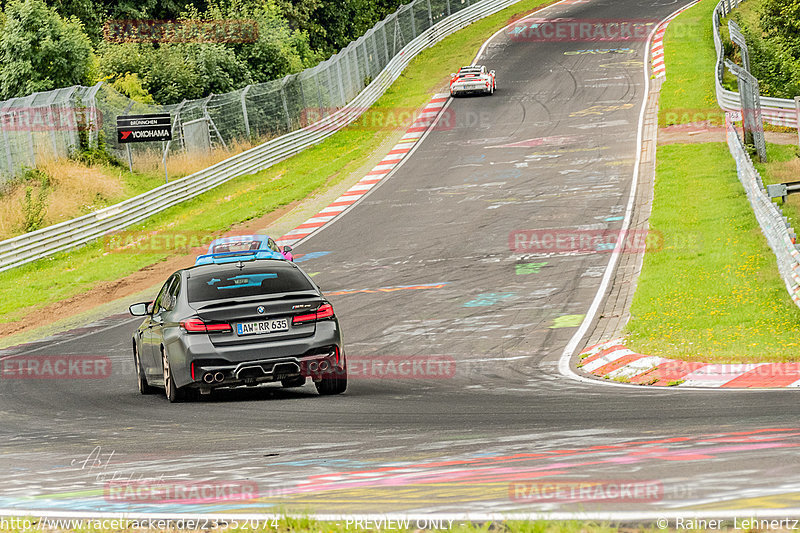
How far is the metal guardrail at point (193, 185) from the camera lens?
89.8 ft

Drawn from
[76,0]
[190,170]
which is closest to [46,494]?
[190,170]

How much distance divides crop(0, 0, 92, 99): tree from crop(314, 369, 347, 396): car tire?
3279cm

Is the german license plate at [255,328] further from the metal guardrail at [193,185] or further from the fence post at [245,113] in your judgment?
the fence post at [245,113]

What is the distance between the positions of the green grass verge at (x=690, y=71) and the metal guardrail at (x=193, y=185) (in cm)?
1343

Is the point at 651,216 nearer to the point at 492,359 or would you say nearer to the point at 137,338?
the point at 492,359

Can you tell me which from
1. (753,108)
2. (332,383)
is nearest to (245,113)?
(753,108)

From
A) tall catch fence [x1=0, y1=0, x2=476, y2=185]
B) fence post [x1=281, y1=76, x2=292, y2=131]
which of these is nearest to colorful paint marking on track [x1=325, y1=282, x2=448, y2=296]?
tall catch fence [x1=0, y1=0, x2=476, y2=185]

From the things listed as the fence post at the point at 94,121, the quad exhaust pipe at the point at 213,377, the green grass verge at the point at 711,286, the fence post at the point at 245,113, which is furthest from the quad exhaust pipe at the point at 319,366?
the fence post at the point at 245,113

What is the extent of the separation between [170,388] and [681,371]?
5.61 metres

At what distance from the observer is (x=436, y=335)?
1553 cm

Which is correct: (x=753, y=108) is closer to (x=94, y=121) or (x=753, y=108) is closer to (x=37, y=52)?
(x=94, y=121)

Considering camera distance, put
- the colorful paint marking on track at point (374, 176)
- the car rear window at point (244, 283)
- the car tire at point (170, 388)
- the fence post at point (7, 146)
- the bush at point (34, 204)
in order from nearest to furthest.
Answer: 1. the car tire at point (170, 388)
2. the car rear window at point (244, 283)
3. the colorful paint marking on track at point (374, 176)
4. the bush at point (34, 204)
5. the fence post at point (7, 146)

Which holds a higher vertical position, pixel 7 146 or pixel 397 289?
pixel 7 146

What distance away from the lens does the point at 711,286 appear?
16281mm
